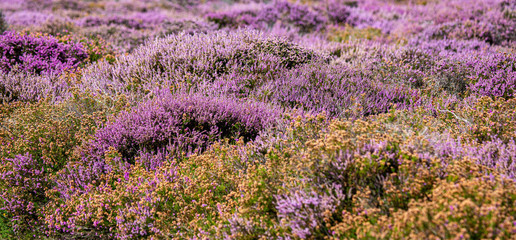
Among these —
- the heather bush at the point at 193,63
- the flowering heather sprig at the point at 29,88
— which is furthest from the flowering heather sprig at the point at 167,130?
the flowering heather sprig at the point at 29,88

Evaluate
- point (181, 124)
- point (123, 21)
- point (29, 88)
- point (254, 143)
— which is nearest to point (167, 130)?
point (181, 124)

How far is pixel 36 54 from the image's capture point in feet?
18.3

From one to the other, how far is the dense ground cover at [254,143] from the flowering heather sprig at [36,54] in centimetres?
3

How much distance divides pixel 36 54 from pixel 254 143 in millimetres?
4752

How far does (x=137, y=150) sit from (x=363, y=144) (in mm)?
2202

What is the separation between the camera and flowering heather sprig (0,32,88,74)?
520cm

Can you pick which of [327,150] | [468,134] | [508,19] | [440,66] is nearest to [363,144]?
[327,150]

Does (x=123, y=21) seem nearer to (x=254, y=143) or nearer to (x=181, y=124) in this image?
(x=181, y=124)

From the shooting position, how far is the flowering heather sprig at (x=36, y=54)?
520cm

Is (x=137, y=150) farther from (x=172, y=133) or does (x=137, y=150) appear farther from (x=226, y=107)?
(x=226, y=107)

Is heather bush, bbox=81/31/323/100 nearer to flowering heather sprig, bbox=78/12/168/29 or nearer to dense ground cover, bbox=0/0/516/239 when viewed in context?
dense ground cover, bbox=0/0/516/239

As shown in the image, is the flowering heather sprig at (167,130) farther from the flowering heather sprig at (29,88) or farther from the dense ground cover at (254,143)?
the flowering heather sprig at (29,88)

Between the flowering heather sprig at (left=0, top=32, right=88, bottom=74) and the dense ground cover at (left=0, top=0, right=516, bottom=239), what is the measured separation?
28 millimetres

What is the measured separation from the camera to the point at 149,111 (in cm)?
341
